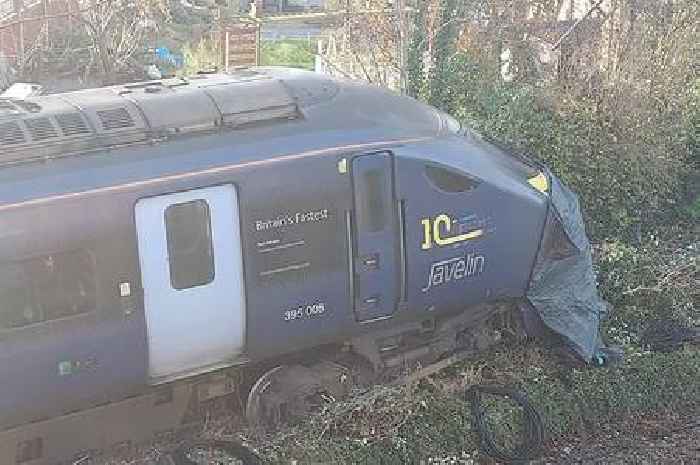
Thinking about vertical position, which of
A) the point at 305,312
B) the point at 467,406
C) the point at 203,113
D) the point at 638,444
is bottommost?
the point at 638,444

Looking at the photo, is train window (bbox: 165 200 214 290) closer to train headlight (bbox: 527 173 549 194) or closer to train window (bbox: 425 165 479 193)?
train window (bbox: 425 165 479 193)

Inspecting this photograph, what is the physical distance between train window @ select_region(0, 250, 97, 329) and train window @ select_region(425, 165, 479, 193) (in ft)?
10.7

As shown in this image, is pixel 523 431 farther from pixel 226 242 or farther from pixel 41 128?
pixel 41 128

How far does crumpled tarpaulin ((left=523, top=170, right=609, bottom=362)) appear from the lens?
31.4ft

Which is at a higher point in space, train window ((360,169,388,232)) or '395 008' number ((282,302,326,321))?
train window ((360,169,388,232))

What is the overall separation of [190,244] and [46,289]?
3.82 ft

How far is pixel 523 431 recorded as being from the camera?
8.70m

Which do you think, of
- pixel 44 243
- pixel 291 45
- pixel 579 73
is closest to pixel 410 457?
pixel 44 243

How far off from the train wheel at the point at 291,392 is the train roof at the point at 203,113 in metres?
2.24

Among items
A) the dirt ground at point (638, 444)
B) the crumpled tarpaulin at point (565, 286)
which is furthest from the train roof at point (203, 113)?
the dirt ground at point (638, 444)

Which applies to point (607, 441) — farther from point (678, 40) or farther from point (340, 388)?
point (678, 40)

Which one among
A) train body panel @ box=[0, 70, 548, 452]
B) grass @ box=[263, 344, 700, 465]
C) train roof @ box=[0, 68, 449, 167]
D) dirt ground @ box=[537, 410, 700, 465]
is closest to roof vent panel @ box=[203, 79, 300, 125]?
train roof @ box=[0, 68, 449, 167]

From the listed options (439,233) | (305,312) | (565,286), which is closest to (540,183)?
(565,286)

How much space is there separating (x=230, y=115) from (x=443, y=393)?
336 cm
